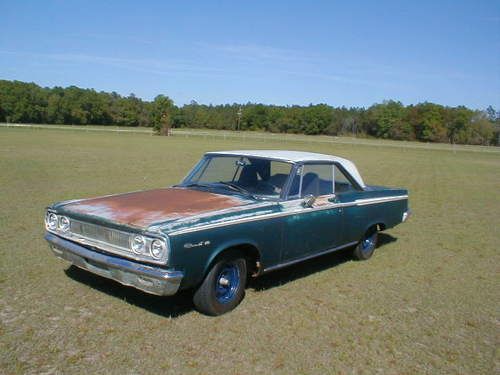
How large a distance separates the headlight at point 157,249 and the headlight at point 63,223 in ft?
4.00

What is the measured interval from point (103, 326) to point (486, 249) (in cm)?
636

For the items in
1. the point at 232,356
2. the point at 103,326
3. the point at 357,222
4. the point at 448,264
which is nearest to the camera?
the point at 232,356

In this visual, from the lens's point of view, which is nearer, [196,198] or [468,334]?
[468,334]

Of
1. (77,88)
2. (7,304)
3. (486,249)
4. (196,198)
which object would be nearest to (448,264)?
(486,249)

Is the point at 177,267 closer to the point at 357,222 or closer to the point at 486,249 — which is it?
the point at 357,222

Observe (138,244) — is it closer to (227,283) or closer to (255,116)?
(227,283)

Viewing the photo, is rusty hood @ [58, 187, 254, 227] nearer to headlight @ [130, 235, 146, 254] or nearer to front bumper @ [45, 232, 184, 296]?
headlight @ [130, 235, 146, 254]

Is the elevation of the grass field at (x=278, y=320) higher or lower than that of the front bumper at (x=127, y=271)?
lower

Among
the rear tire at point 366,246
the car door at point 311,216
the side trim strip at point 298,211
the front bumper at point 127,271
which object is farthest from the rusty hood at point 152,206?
the rear tire at point 366,246

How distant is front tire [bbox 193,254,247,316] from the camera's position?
426 cm

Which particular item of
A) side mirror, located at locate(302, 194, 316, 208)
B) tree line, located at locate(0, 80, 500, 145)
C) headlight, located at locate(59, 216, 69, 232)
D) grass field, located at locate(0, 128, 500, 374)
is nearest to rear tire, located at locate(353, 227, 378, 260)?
grass field, located at locate(0, 128, 500, 374)

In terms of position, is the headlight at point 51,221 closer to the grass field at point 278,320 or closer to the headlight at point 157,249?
the grass field at point 278,320

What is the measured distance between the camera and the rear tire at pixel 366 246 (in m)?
6.56

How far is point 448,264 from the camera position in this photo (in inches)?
267
